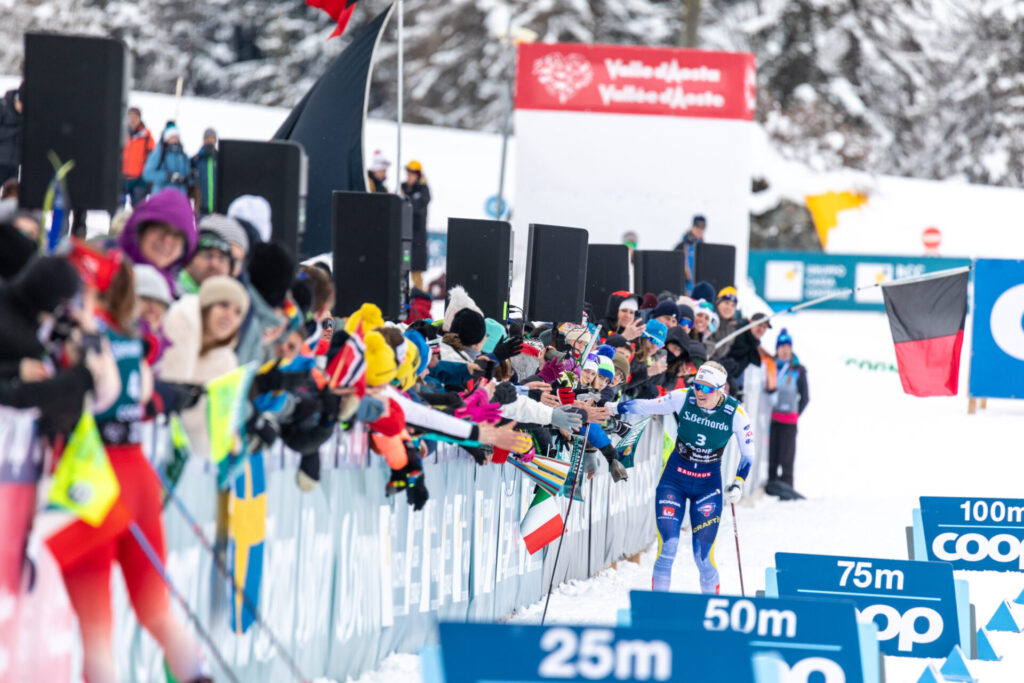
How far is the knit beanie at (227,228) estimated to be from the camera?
533cm

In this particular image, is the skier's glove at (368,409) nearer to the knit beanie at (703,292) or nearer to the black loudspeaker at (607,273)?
the black loudspeaker at (607,273)

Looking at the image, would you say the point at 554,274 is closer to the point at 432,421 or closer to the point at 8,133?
the point at 432,421

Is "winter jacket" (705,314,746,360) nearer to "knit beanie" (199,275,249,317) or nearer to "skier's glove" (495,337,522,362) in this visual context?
"skier's glove" (495,337,522,362)

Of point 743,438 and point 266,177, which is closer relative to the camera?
point 266,177

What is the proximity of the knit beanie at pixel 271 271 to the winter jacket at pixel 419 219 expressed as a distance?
6653 millimetres

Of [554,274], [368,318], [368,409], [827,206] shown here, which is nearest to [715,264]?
[554,274]

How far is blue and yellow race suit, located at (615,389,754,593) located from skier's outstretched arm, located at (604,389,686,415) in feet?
0.50

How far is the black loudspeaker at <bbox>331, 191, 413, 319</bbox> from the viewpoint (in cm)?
716

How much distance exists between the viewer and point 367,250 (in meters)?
7.21

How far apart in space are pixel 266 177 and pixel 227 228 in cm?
96

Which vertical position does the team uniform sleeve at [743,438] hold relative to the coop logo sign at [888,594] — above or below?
above

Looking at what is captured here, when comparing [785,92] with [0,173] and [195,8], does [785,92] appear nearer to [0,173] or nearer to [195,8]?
[195,8]

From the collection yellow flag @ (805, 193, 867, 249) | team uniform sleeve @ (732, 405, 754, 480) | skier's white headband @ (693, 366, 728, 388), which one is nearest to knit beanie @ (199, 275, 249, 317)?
skier's white headband @ (693, 366, 728, 388)

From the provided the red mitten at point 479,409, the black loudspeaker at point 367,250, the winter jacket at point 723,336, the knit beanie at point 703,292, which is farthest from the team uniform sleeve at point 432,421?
the knit beanie at point 703,292
